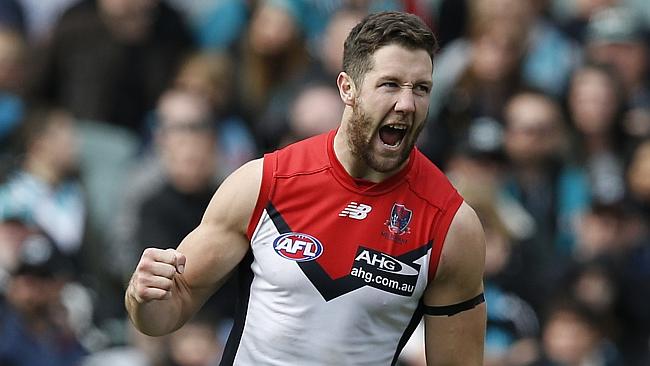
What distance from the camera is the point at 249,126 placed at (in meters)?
10.5

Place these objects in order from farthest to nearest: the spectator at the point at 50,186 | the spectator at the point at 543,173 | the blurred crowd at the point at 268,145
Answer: the spectator at the point at 543,173, the spectator at the point at 50,186, the blurred crowd at the point at 268,145

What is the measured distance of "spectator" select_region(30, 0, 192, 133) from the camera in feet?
34.2

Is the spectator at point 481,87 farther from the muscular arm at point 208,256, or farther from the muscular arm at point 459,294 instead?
the muscular arm at point 208,256

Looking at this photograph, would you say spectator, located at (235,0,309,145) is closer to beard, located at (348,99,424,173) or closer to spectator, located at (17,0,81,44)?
spectator, located at (17,0,81,44)

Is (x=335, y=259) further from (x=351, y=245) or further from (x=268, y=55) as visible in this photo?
(x=268, y=55)

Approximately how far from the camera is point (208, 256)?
209 inches

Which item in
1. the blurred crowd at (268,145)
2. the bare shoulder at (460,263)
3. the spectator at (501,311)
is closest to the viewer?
the bare shoulder at (460,263)

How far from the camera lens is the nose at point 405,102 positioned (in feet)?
16.5

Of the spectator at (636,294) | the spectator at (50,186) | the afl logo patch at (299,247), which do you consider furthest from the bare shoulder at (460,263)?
the spectator at (50,186)

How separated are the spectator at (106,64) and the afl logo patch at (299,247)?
539cm

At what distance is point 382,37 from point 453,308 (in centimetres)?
103

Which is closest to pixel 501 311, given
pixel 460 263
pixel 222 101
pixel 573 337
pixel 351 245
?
pixel 573 337

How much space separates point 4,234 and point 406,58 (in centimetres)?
516

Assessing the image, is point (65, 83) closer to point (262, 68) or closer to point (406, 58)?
point (262, 68)
